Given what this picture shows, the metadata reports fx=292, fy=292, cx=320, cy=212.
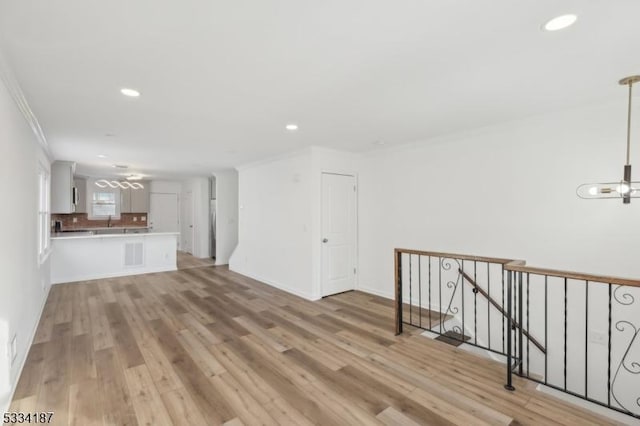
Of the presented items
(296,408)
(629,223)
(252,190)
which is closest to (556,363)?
(629,223)

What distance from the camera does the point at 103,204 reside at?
9.12 meters

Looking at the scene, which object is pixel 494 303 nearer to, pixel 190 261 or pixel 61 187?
pixel 190 261

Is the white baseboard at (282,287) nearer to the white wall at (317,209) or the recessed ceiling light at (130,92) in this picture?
the white wall at (317,209)

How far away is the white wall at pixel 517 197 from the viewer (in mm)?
3016

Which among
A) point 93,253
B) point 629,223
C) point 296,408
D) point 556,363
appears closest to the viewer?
point 296,408

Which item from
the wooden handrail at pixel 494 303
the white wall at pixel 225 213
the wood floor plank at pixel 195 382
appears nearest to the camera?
the wood floor plank at pixel 195 382

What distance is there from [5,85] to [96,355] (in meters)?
2.61

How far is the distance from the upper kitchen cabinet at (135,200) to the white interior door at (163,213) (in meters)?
0.23

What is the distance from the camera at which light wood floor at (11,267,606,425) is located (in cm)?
216

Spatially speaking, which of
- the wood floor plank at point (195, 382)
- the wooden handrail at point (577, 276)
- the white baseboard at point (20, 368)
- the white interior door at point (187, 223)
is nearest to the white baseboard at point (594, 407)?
the wooden handrail at point (577, 276)

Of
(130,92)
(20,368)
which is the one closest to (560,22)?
(130,92)

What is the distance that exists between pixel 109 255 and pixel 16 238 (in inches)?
174

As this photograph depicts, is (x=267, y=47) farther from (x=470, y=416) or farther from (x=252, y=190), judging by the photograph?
(x=252, y=190)

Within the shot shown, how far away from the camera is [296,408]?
7.32ft
